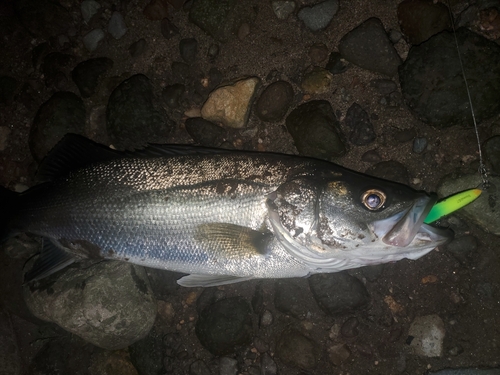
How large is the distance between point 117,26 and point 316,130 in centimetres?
214

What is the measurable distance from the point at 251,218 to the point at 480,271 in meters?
1.94

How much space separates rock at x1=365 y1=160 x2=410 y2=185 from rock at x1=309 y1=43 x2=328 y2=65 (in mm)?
1027

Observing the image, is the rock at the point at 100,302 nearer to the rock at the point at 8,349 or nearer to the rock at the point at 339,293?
the rock at the point at 8,349

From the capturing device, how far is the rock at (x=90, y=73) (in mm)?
3182

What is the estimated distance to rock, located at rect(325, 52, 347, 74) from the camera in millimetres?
2902

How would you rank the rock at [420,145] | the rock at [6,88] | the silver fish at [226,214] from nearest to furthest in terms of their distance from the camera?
1. the silver fish at [226,214]
2. the rock at [420,145]
3. the rock at [6,88]

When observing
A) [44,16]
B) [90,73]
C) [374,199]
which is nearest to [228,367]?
[374,199]

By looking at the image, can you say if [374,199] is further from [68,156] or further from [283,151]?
[68,156]

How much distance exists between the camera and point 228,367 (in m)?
2.94

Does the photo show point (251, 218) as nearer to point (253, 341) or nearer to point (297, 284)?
point (297, 284)

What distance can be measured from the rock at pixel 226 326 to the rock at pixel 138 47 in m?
2.39

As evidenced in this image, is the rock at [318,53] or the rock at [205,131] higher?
the rock at [318,53]

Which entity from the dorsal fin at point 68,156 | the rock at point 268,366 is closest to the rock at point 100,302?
the dorsal fin at point 68,156

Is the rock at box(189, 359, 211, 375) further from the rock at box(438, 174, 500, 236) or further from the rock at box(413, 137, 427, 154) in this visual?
the rock at box(413, 137, 427, 154)
